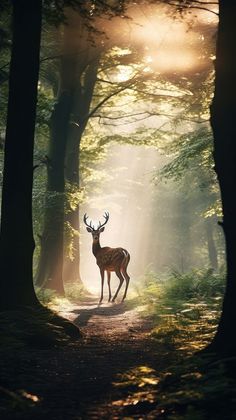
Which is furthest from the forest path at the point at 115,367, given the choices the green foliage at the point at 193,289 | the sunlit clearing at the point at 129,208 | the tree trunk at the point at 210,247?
the sunlit clearing at the point at 129,208

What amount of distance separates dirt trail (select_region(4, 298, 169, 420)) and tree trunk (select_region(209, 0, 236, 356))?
104 cm

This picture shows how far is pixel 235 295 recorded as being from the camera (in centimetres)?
651

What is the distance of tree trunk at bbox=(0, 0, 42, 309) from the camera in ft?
31.6

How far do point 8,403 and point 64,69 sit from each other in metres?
15.3

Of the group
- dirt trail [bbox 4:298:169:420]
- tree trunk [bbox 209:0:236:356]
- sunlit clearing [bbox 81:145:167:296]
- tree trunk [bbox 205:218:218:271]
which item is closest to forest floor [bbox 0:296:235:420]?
dirt trail [bbox 4:298:169:420]

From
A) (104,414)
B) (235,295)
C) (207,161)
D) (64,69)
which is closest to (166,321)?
(235,295)

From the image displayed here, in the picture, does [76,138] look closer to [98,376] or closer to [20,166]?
[20,166]

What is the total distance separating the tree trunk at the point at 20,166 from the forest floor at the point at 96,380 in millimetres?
1570

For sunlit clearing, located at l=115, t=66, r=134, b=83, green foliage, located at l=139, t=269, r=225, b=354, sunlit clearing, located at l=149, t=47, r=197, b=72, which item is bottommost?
green foliage, located at l=139, t=269, r=225, b=354

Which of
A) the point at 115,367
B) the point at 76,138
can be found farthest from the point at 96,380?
the point at 76,138

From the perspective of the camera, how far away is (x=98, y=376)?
21.2 feet

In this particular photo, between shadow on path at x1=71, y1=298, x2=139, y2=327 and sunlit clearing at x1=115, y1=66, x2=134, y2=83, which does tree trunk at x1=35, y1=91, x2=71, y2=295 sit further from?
sunlit clearing at x1=115, y1=66, x2=134, y2=83

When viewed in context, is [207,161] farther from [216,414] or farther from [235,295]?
[216,414]

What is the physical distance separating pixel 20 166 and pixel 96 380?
15.8 ft
